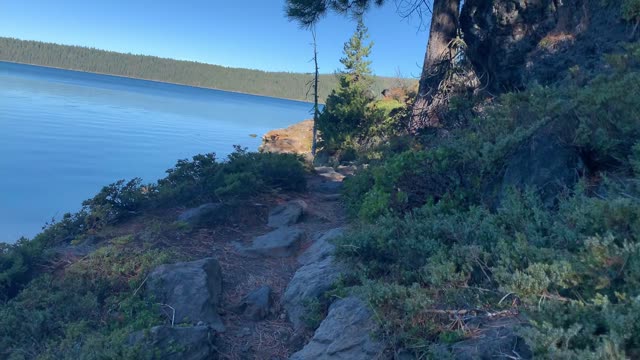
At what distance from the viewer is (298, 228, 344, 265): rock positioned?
229 inches

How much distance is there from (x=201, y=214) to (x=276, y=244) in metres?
1.25

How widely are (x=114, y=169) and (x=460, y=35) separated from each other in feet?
34.4

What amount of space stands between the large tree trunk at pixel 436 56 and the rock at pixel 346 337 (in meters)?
7.65

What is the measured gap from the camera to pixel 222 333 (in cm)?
478

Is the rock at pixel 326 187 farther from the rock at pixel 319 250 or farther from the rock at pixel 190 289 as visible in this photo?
the rock at pixel 190 289

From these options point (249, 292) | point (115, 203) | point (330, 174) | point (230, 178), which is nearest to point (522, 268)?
point (249, 292)

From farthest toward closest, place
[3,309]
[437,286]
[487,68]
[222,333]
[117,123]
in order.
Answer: [117,123]
[487,68]
[3,309]
[222,333]
[437,286]

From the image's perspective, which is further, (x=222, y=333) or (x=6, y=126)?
(x=6, y=126)

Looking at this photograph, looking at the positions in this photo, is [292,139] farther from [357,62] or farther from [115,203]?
[115,203]

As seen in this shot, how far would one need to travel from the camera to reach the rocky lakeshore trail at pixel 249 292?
14.0 ft

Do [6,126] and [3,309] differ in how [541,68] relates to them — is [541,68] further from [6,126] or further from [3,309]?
[6,126]

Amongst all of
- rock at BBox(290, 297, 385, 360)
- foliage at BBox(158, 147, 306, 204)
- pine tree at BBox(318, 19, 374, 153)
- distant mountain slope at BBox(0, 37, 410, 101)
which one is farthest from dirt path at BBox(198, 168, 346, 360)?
distant mountain slope at BBox(0, 37, 410, 101)

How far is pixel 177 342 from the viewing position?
414 centimetres

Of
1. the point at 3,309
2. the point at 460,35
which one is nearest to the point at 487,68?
the point at 460,35
